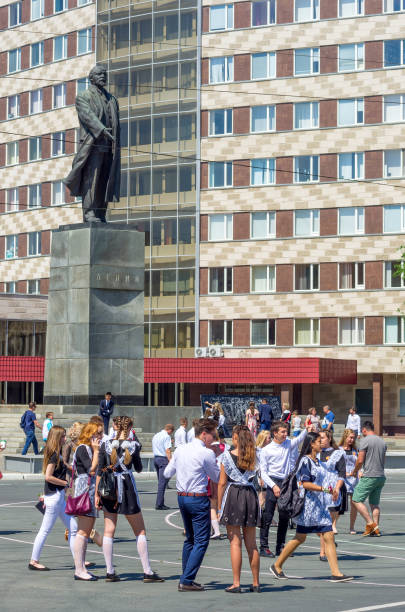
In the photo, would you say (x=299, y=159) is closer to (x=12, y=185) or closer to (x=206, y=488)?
(x=12, y=185)

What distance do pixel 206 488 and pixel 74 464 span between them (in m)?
2.19

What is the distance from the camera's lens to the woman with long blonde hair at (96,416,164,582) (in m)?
14.2

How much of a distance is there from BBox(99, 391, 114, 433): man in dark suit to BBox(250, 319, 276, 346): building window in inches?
1518

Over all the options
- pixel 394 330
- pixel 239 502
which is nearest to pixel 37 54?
pixel 394 330

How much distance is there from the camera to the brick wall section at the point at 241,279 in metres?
75.6

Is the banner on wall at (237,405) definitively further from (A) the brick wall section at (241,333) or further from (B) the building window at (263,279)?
(B) the building window at (263,279)

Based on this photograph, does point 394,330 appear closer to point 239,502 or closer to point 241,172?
point 241,172

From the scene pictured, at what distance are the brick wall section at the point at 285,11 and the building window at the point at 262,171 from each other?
8405 mm

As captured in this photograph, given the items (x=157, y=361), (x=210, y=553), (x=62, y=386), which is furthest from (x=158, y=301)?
(x=210, y=553)

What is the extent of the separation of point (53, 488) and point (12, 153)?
242 ft

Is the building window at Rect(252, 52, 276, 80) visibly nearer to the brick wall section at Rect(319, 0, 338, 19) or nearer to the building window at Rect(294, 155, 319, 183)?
the brick wall section at Rect(319, 0, 338, 19)

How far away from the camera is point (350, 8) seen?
242ft

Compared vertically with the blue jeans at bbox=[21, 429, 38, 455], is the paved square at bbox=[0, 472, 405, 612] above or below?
below

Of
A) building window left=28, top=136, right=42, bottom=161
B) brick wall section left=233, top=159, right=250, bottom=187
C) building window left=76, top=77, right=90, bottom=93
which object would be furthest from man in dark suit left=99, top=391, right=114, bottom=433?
building window left=28, top=136, right=42, bottom=161
